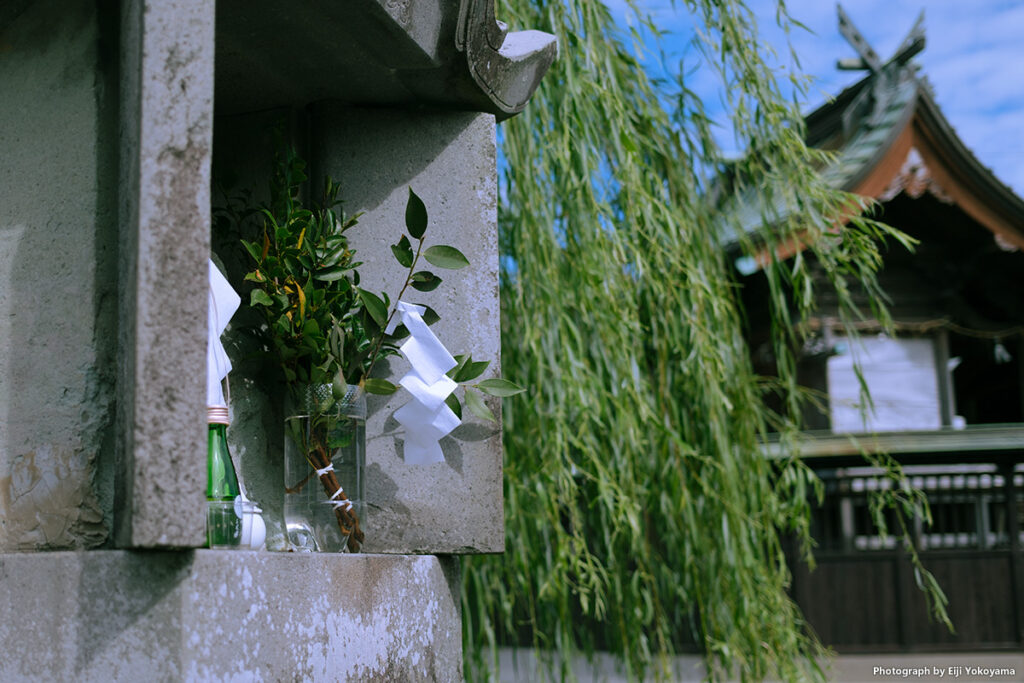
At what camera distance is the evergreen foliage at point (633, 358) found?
273 cm

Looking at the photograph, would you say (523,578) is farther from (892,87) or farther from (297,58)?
(892,87)

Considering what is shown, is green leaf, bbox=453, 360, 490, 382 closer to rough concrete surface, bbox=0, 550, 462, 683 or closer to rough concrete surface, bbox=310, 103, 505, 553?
rough concrete surface, bbox=310, 103, 505, 553

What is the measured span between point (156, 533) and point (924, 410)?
8.44 metres

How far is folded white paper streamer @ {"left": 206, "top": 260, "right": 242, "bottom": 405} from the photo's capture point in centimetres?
133

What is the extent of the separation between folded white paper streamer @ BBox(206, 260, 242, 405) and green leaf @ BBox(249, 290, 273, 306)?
4cm

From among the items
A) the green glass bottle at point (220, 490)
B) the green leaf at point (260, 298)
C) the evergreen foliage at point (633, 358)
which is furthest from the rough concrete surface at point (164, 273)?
the evergreen foliage at point (633, 358)

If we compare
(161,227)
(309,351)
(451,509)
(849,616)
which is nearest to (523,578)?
(451,509)

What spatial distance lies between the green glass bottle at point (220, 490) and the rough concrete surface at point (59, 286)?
0.40 feet

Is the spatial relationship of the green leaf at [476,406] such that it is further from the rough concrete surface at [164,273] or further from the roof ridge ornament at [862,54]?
the roof ridge ornament at [862,54]

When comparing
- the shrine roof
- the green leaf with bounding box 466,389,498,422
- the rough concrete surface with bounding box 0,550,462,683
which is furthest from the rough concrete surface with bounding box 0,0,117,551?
the shrine roof

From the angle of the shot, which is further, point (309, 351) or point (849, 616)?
point (849, 616)

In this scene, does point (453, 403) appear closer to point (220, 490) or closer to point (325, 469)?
point (325, 469)

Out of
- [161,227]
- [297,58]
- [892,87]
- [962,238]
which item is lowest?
[161,227]

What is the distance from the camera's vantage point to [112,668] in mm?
1089
